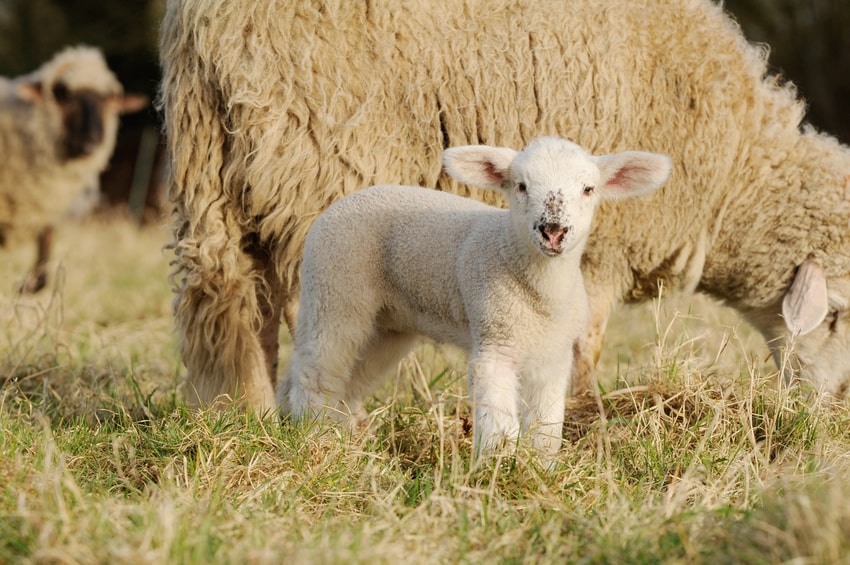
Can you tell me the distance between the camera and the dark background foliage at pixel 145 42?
14.5 metres

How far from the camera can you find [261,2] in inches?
155

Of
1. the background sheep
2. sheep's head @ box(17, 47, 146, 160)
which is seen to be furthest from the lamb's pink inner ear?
sheep's head @ box(17, 47, 146, 160)

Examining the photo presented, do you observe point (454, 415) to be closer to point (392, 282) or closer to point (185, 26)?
point (392, 282)

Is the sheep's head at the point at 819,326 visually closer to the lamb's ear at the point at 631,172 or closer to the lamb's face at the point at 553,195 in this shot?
the lamb's ear at the point at 631,172

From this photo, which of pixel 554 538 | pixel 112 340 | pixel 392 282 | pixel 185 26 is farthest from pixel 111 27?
pixel 554 538

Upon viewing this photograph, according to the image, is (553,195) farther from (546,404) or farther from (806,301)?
(806,301)

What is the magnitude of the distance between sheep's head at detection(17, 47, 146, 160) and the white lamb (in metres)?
6.55

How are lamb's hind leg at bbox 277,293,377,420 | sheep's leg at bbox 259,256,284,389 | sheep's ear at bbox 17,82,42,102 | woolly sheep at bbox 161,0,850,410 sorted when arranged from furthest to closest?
1. sheep's ear at bbox 17,82,42,102
2. sheep's leg at bbox 259,256,284,389
3. woolly sheep at bbox 161,0,850,410
4. lamb's hind leg at bbox 277,293,377,420

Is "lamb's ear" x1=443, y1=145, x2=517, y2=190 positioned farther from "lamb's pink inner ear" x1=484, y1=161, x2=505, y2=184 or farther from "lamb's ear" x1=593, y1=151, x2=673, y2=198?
"lamb's ear" x1=593, y1=151, x2=673, y2=198

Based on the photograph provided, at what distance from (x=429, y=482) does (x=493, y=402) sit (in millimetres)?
299

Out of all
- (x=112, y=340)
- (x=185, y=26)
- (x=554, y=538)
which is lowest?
(x=112, y=340)

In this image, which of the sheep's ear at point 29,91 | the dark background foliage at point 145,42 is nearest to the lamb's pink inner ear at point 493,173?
the sheep's ear at point 29,91

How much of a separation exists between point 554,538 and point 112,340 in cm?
352

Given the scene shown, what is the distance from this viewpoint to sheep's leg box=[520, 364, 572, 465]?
318 centimetres
